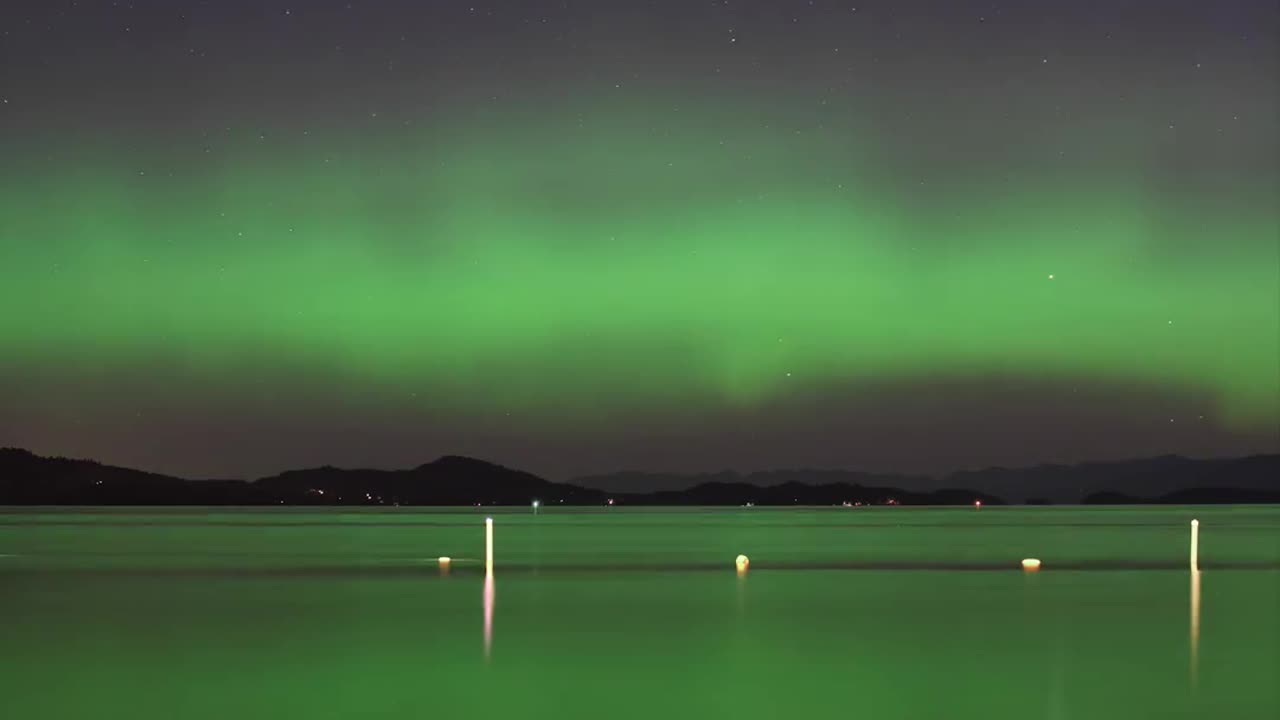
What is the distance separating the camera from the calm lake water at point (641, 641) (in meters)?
25.2

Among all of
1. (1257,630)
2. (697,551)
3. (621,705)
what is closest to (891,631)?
(1257,630)

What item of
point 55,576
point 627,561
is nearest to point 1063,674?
point 55,576

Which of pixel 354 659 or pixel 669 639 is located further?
pixel 669 639

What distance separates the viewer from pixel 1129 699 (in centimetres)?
2530

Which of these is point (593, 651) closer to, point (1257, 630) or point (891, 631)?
point (891, 631)

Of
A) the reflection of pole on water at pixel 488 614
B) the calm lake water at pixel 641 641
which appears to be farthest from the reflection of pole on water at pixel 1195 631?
the reflection of pole on water at pixel 488 614

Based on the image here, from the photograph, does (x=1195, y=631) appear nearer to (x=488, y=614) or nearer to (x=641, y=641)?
(x=641, y=641)

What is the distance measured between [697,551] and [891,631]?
175 ft

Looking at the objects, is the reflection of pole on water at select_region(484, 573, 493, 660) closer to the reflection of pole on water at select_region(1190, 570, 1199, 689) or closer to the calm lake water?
the calm lake water

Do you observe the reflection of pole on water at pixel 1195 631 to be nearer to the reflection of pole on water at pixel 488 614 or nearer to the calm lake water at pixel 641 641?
the calm lake water at pixel 641 641

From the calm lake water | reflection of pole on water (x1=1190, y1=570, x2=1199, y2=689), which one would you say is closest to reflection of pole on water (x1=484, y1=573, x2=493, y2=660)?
the calm lake water

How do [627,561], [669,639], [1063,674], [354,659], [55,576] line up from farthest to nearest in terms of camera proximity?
1. [627,561]
2. [55,576]
3. [669,639]
4. [354,659]
5. [1063,674]

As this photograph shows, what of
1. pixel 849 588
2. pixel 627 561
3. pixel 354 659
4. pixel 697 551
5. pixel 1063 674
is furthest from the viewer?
pixel 697 551

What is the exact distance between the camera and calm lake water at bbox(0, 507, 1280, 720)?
2525 cm
